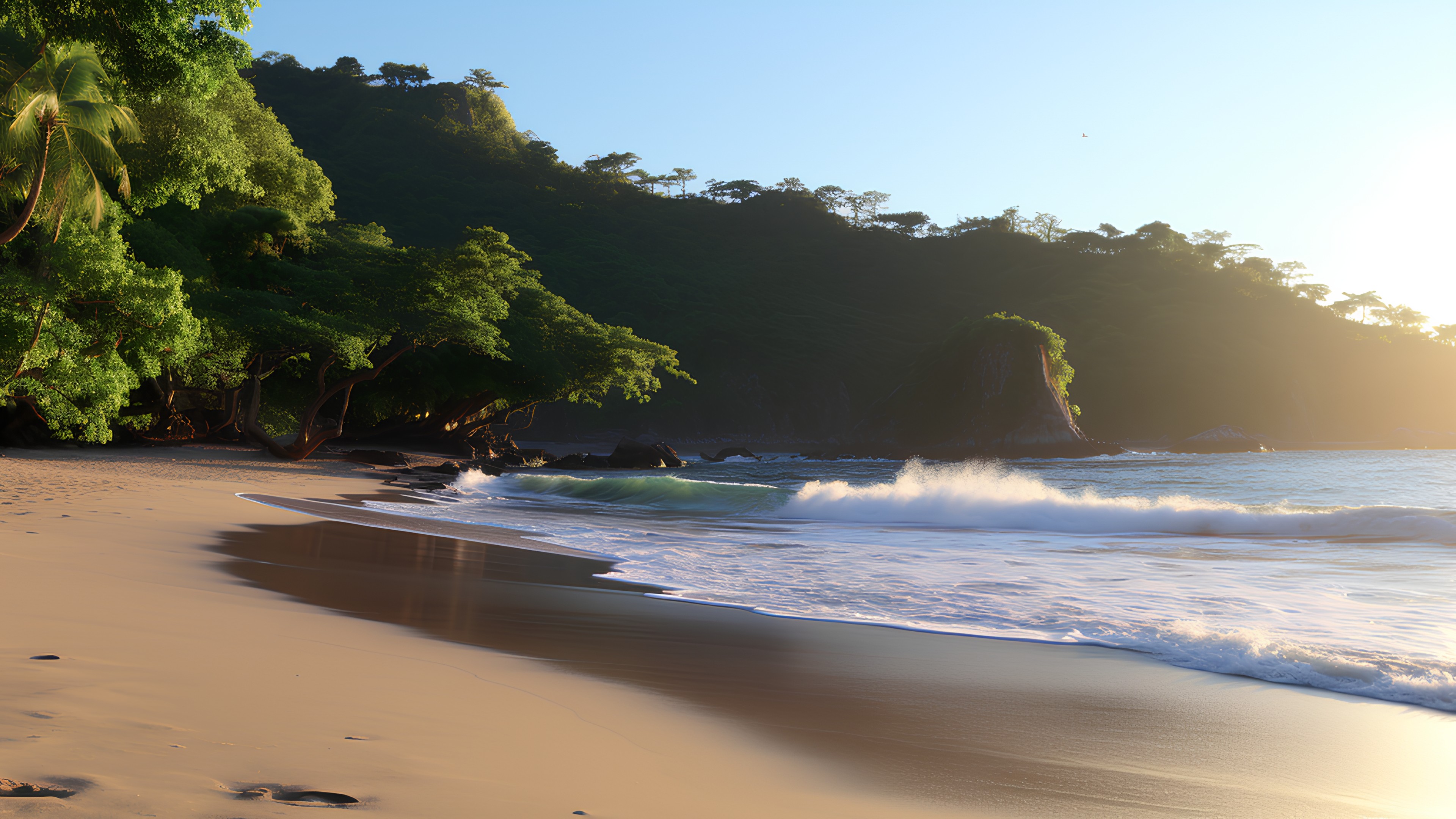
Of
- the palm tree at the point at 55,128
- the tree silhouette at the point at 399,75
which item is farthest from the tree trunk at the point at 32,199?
the tree silhouette at the point at 399,75

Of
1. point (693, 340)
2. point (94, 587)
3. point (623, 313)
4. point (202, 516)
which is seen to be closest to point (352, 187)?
point (623, 313)

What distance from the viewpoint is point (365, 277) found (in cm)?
2648

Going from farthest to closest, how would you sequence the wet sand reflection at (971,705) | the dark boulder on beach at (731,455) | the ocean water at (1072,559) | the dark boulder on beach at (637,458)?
the dark boulder on beach at (731,455) → the dark boulder on beach at (637,458) → the ocean water at (1072,559) → the wet sand reflection at (971,705)

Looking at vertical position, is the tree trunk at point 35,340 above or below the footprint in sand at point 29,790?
above

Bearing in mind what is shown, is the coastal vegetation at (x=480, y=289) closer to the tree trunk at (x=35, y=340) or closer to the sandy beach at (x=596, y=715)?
the tree trunk at (x=35, y=340)

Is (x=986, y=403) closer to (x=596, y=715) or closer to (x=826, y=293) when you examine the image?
(x=826, y=293)

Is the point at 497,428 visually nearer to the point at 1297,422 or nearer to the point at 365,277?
the point at 365,277

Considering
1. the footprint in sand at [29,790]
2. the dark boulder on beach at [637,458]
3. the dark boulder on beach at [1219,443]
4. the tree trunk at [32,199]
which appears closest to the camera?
the footprint in sand at [29,790]

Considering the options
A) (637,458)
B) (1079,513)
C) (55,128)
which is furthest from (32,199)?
(637,458)

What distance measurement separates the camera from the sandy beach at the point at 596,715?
7.23ft

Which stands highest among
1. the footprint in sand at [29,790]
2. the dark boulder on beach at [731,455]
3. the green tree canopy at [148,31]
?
the green tree canopy at [148,31]

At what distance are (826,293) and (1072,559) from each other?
96.3 meters

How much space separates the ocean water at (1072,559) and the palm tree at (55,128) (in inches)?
293

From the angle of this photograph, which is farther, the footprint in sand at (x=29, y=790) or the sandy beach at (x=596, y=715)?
the sandy beach at (x=596, y=715)
